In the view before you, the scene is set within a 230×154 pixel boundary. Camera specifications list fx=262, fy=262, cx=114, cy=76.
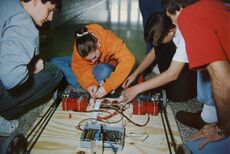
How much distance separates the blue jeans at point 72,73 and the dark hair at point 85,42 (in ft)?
1.11

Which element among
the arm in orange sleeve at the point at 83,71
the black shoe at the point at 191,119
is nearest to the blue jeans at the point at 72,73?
the arm in orange sleeve at the point at 83,71

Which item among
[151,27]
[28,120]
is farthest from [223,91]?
[28,120]

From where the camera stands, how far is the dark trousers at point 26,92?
159 cm

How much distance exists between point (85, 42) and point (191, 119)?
2.85 ft

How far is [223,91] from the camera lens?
1.09 meters

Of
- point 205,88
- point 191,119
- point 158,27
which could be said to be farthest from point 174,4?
point 191,119

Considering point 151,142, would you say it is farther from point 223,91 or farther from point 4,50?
point 4,50

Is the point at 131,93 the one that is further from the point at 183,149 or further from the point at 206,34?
the point at 206,34

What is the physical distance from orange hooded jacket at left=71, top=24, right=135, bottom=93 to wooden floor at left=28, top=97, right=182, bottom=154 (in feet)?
0.94

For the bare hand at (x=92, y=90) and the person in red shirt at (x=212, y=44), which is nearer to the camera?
the person in red shirt at (x=212, y=44)

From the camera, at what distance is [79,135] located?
142 centimetres

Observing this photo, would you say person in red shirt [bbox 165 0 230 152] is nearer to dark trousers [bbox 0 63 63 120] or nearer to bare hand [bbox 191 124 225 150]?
bare hand [bbox 191 124 225 150]

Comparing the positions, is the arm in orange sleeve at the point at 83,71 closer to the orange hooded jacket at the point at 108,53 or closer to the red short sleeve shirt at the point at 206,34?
the orange hooded jacket at the point at 108,53

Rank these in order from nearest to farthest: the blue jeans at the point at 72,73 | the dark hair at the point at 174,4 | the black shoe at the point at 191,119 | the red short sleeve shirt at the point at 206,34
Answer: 1. the red short sleeve shirt at the point at 206,34
2. the dark hair at the point at 174,4
3. the black shoe at the point at 191,119
4. the blue jeans at the point at 72,73
